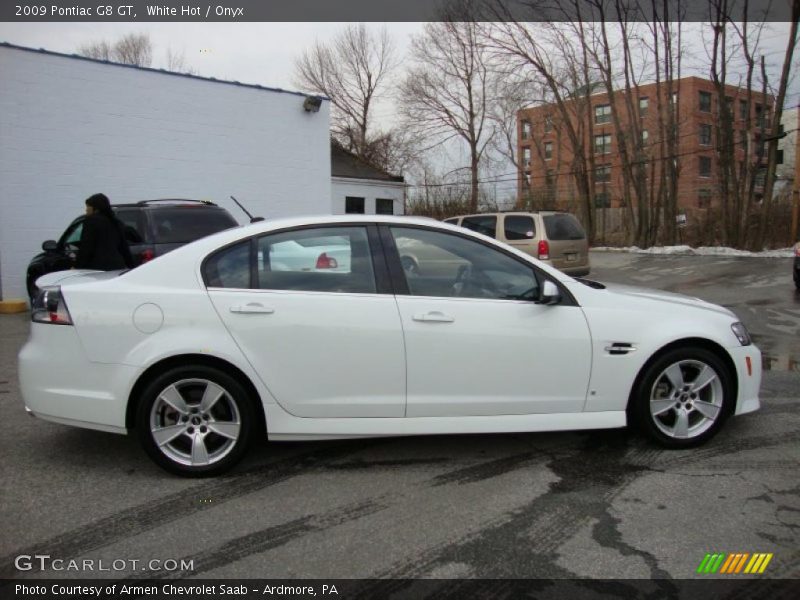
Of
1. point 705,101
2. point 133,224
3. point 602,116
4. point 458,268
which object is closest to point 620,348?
point 458,268

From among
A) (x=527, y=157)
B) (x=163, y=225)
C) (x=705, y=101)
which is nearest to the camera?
(x=163, y=225)

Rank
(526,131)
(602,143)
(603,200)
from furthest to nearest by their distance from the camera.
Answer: (526,131), (602,143), (603,200)

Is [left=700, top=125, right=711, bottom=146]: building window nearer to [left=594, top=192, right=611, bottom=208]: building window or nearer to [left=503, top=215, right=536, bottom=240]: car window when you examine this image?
[left=594, top=192, right=611, bottom=208]: building window

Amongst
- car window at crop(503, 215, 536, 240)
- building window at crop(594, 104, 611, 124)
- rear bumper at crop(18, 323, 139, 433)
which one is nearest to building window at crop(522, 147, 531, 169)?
building window at crop(594, 104, 611, 124)

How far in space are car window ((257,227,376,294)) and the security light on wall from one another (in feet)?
39.3

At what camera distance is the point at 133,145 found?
1264cm

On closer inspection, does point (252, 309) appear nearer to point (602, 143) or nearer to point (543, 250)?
point (543, 250)

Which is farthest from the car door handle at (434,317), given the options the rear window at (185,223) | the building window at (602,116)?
the building window at (602,116)

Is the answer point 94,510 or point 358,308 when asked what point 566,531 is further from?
point 94,510

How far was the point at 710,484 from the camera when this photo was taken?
3.55 metres

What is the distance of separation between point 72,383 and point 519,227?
1026 cm

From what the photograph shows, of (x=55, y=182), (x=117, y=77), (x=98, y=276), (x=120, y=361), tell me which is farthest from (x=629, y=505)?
(x=117, y=77)

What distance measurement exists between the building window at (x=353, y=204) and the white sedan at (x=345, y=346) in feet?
60.8

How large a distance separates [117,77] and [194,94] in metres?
1.59
